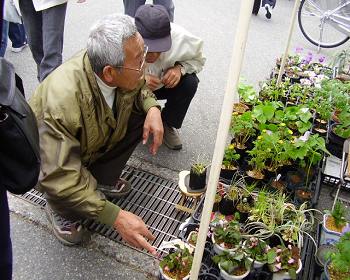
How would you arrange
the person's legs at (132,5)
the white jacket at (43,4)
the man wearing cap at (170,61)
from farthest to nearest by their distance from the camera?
1. the person's legs at (132,5)
2. the white jacket at (43,4)
3. the man wearing cap at (170,61)

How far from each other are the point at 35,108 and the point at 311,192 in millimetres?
1759

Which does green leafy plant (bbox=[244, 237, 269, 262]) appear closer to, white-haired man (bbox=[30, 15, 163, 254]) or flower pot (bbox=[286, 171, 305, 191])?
white-haired man (bbox=[30, 15, 163, 254])

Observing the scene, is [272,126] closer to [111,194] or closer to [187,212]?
[187,212]

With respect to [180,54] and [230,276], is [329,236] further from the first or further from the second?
[180,54]

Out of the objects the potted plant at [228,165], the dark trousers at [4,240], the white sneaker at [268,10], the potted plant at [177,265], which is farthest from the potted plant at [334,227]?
the white sneaker at [268,10]

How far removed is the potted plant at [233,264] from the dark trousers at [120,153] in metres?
0.88

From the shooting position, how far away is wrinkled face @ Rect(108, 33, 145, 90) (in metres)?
1.90

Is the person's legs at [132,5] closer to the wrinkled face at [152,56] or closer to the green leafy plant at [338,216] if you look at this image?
the wrinkled face at [152,56]

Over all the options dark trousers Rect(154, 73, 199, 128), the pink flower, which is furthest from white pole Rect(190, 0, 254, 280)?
dark trousers Rect(154, 73, 199, 128)

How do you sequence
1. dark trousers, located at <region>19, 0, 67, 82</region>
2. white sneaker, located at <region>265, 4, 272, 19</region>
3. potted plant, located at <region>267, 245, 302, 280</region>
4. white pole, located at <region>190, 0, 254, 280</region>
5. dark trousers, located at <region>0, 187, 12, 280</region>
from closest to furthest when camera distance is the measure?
white pole, located at <region>190, 0, 254, 280</region>
dark trousers, located at <region>0, 187, 12, 280</region>
potted plant, located at <region>267, 245, 302, 280</region>
dark trousers, located at <region>19, 0, 67, 82</region>
white sneaker, located at <region>265, 4, 272, 19</region>

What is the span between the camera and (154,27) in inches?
96.0

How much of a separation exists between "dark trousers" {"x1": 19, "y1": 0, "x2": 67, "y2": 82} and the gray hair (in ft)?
4.11

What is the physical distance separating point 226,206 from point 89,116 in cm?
93

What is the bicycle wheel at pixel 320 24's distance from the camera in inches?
205
